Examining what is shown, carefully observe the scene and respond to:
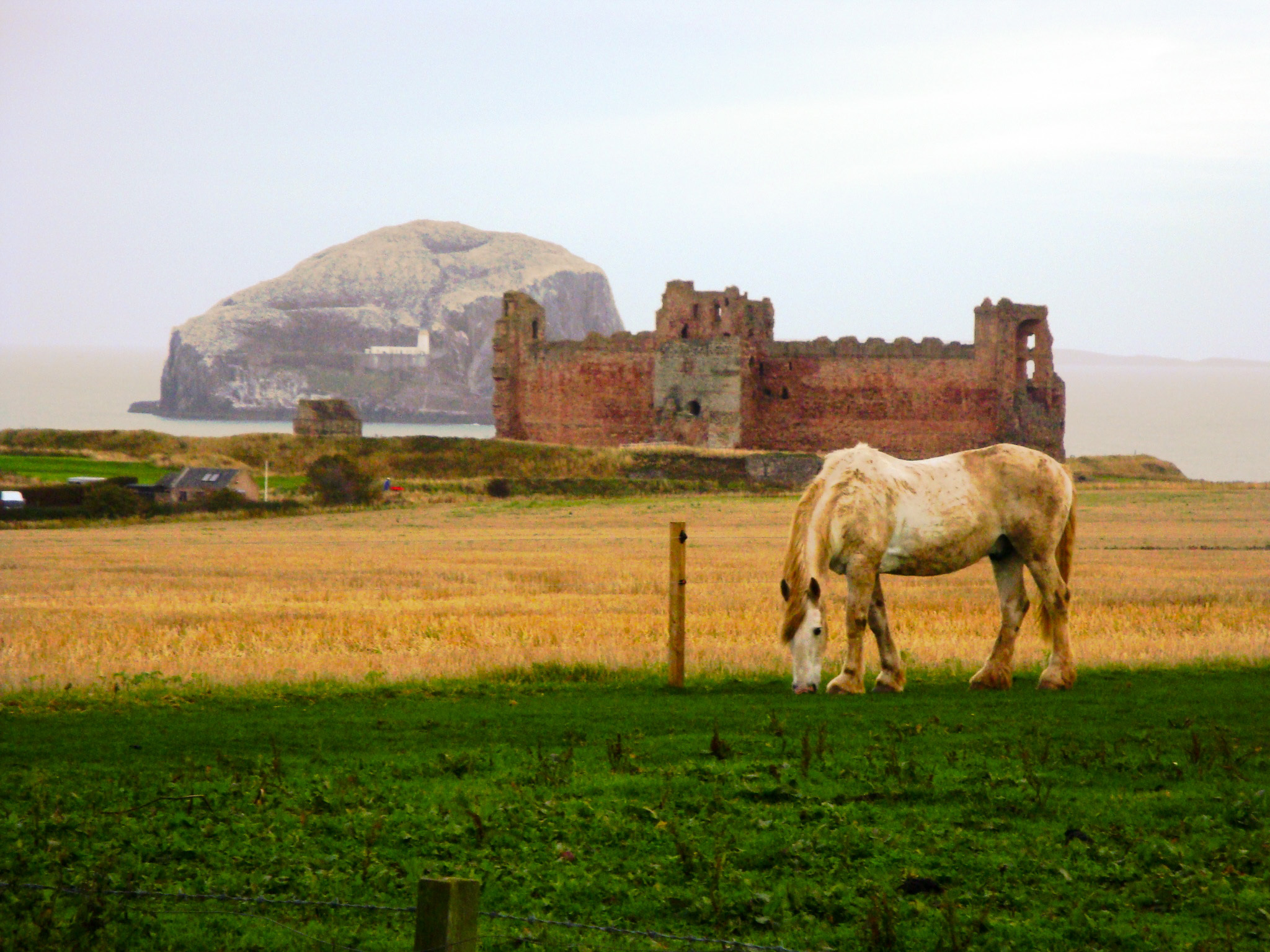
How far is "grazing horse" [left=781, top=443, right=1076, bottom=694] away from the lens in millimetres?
12758

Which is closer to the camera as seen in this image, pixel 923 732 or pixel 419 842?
pixel 419 842

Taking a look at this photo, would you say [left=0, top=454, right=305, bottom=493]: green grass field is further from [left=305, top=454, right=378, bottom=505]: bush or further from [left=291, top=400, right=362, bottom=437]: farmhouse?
[left=291, top=400, right=362, bottom=437]: farmhouse

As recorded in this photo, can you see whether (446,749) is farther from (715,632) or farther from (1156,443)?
(1156,443)

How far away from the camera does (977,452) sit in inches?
542

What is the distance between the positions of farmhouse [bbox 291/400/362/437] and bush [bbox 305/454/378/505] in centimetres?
1777

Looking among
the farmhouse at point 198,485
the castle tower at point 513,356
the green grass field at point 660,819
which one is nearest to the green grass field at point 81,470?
the farmhouse at point 198,485

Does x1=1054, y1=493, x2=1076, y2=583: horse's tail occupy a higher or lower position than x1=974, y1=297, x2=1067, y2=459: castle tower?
lower

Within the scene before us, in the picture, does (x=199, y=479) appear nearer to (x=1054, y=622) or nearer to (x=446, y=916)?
(x=1054, y=622)

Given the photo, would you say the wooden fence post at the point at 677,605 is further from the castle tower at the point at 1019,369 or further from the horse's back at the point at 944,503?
the castle tower at the point at 1019,369

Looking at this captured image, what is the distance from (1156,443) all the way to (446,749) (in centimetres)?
15268

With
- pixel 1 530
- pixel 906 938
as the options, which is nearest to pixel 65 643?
pixel 906 938

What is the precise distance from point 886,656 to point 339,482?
4164 centimetres

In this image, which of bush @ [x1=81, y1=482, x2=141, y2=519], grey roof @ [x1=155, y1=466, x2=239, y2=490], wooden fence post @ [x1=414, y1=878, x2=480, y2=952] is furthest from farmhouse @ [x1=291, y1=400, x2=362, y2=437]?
wooden fence post @ [x1=414, y1=878, x2=480, y2=952]

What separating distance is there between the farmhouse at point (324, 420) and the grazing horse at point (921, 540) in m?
61.7
